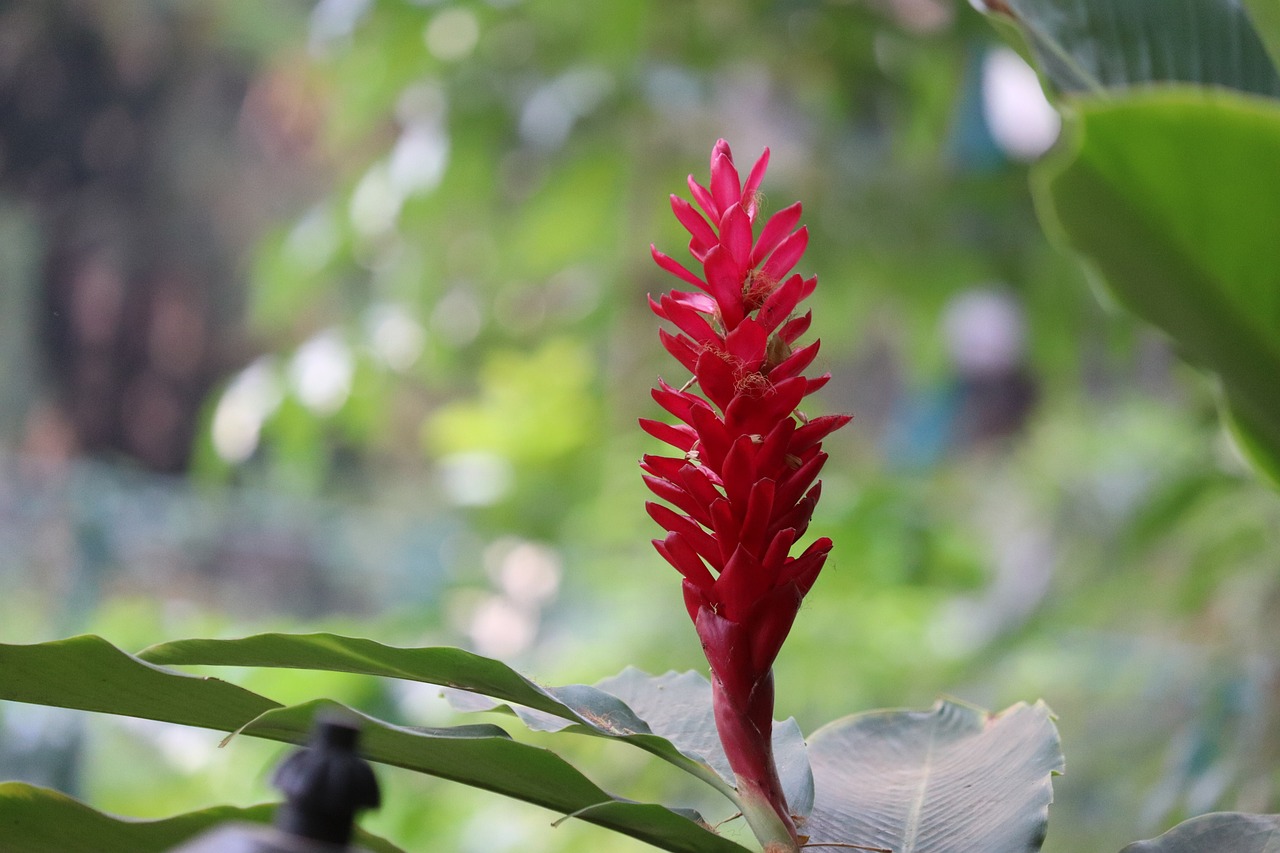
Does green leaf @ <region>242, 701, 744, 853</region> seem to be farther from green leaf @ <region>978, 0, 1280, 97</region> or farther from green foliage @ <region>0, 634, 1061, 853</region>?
green leaf @ <region>978, 0, 1280, 97</region>

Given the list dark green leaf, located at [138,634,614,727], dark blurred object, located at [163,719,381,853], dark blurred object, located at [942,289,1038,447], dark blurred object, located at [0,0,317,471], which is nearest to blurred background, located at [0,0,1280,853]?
dark blurred object, located at [0,0,317,471]

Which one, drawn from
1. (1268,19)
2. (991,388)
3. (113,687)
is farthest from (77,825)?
(991,388)

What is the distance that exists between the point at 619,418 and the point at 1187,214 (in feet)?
6.09

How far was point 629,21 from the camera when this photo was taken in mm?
1395

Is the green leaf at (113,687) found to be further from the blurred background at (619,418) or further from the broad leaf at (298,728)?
the blurred background at (619,418)

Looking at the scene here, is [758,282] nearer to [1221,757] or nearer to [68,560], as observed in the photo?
[1221,757]

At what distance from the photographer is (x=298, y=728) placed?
0.35 metres

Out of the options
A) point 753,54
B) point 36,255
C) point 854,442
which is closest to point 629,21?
point 753,54

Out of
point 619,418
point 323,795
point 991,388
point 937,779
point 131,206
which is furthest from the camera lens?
point 991,388

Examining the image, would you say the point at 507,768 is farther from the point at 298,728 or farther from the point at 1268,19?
the point at 1268,19

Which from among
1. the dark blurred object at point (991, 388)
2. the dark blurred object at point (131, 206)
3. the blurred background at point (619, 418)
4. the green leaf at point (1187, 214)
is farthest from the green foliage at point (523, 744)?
the dark blurred object at point (991, 388)

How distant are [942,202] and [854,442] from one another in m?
1.53

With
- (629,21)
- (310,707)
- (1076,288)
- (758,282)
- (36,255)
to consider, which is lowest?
(310,707)

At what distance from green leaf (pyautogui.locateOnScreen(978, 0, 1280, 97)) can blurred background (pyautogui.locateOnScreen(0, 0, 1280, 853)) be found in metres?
0.62
